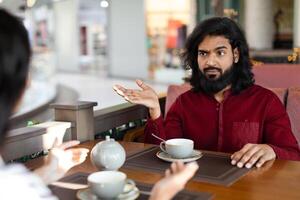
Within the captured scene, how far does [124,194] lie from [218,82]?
1.00 m

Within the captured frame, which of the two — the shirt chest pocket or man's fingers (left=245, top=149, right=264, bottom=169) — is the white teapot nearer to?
man's fingers (left=245, top=149, right=264, bottom=169)

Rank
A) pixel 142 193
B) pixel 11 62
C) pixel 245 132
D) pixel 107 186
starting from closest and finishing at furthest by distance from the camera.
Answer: pixel 11 62 → pixel 107 186 → pixel 142 193 → pixel 245 132

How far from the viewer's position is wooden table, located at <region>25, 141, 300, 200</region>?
1.33 meters

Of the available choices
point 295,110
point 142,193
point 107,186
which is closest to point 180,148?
point 142,193

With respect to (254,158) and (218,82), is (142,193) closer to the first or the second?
(254,158)

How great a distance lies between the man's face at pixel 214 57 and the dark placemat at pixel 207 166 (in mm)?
461

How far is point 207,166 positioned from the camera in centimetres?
162

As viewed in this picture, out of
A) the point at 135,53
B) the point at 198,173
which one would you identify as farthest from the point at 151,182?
the point at 135,53

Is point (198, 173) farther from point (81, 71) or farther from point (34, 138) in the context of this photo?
point (81, 71)

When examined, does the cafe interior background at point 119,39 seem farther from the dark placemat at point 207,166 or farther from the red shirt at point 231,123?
the dark placemat at point 207,166

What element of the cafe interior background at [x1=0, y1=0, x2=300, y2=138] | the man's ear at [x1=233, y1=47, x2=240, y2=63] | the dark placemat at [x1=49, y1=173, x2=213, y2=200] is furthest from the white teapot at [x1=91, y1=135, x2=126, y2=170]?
the cafe interior background at [x1=0, y1=0, x2=300, y2=138]

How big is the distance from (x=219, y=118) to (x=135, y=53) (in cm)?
1107

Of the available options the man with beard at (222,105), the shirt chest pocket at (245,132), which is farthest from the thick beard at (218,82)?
the shirt chest pocket at (245,132)

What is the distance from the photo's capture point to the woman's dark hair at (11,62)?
0.83 meters
